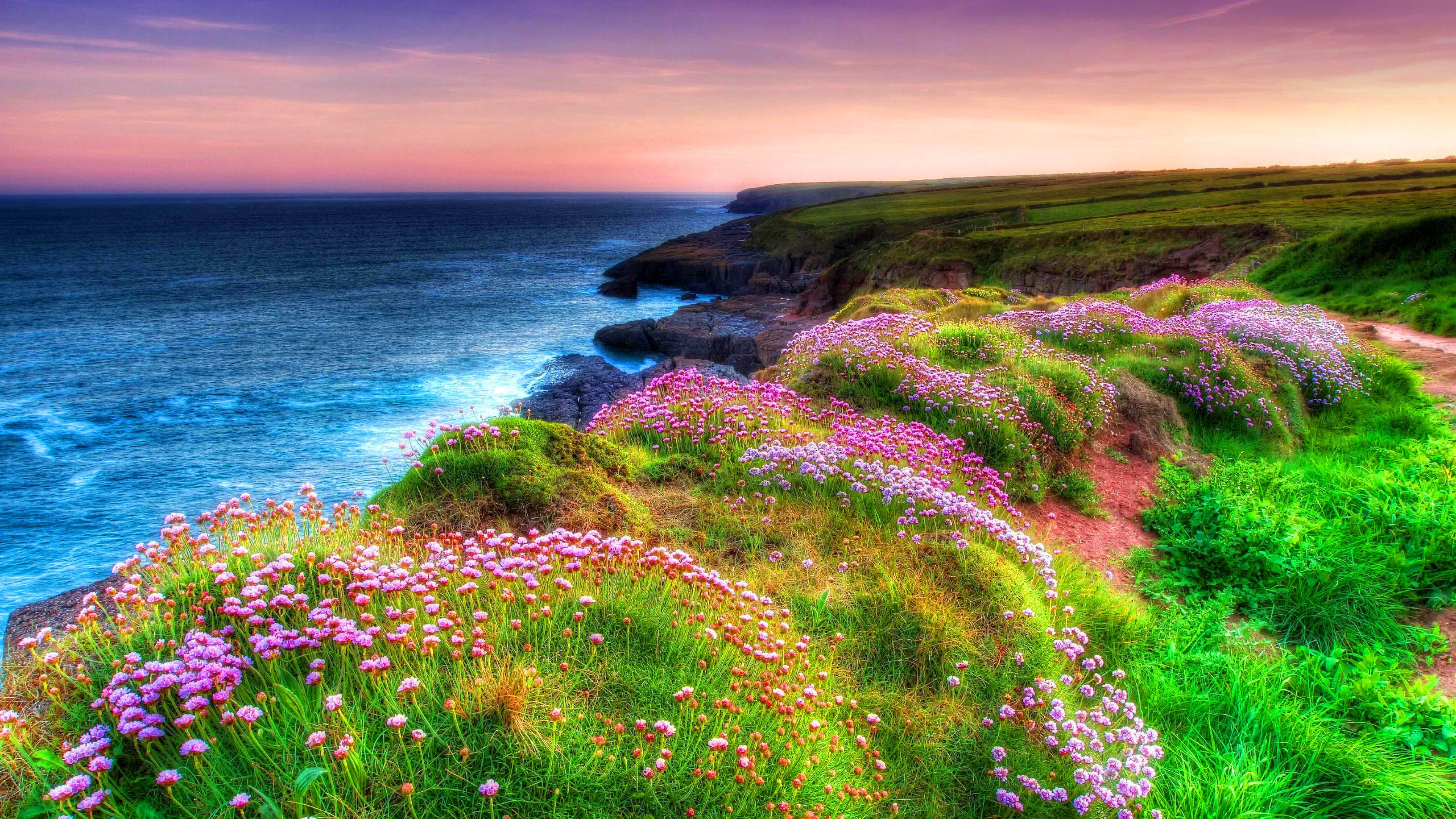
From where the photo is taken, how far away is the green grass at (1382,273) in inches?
725

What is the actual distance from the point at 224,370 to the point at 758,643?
1934 inches

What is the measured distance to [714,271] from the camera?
75625 mm

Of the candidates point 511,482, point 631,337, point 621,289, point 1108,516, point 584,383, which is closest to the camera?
point 511,482

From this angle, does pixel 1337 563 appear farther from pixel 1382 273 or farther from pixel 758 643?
pixel 1382 273

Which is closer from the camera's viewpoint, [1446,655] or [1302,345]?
[1446,655]

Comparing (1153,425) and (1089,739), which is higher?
(1153,425)

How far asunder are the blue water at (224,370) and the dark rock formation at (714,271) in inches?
217

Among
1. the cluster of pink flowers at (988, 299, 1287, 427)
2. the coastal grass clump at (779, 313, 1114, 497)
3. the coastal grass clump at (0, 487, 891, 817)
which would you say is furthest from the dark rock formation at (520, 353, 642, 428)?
the coastal grass clump at (0, 487, 891, 817)

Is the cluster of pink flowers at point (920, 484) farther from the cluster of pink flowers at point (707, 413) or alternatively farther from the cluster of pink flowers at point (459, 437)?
the cluster of pink flowers at point (459, 437)

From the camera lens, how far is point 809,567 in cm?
525

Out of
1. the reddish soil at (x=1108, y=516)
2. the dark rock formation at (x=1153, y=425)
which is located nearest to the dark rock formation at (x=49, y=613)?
the reddish soil at (x=1108, y=516)

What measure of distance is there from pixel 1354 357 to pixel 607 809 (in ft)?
53.4

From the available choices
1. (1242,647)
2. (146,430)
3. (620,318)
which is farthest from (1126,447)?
(620,318)

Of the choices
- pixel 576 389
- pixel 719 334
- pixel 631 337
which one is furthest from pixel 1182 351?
pixel 631 337
